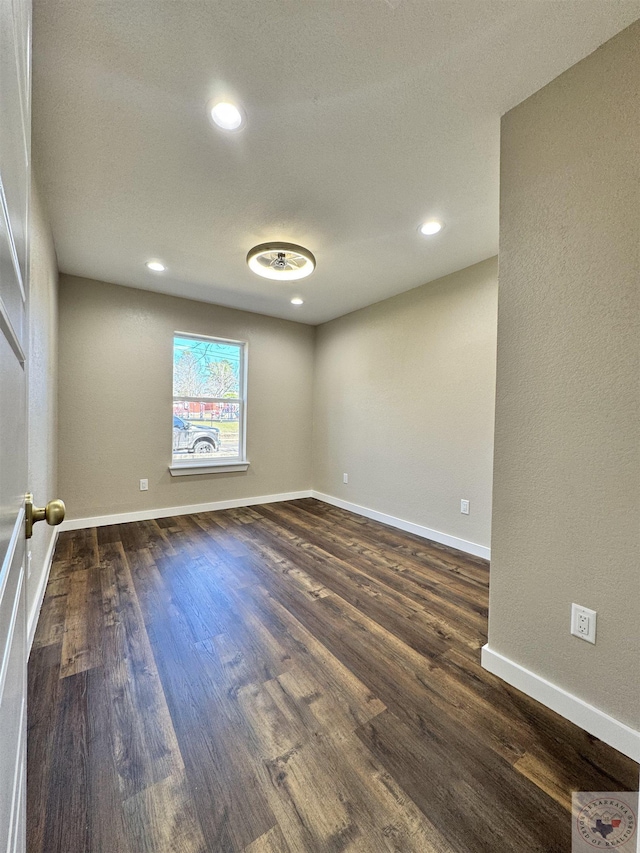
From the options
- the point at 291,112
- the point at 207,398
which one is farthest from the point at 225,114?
the point at 207,398

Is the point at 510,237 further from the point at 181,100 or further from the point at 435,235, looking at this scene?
the point at 181,100

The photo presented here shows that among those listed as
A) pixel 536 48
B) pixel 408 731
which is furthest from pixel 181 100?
pixel 408 731

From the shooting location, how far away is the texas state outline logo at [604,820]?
3.06 ft

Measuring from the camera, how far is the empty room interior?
3.15 ft

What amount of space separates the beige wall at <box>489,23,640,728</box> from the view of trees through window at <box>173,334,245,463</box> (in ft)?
11.1

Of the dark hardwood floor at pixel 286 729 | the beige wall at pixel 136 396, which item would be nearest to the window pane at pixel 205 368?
the beige wall at pixel 136 396

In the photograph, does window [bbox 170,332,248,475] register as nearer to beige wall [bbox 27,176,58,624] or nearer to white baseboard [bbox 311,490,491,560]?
white baseboard [bbox 311,490,491,560]

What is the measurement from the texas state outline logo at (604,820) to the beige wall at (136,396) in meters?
3.79

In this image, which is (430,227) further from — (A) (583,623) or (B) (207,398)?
(B) (207,398)

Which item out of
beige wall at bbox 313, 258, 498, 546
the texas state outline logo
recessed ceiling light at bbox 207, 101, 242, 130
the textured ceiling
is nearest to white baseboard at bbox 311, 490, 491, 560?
beige wall at bbox 313, 258, 498, 546

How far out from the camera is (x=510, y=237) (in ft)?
4.97

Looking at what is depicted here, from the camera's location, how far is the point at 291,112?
4.98 ft

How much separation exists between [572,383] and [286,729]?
1667 mm

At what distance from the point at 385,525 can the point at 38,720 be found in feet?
9.83
